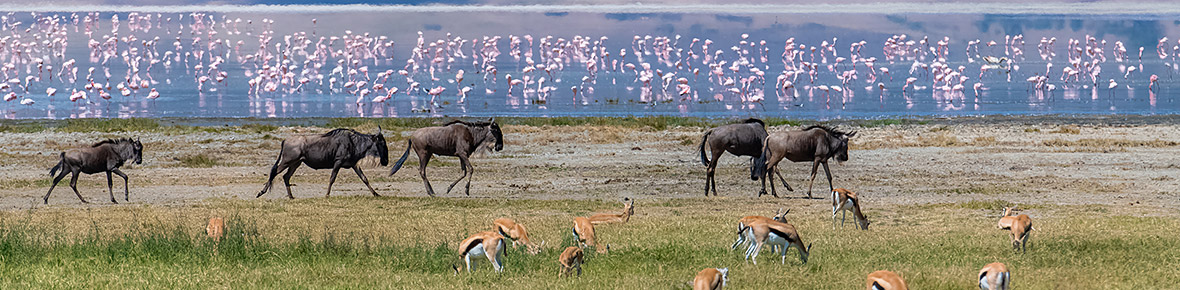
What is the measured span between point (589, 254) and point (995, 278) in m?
4.06

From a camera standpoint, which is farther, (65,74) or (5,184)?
(65,74)

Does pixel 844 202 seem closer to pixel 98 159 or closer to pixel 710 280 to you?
pixel 710 280

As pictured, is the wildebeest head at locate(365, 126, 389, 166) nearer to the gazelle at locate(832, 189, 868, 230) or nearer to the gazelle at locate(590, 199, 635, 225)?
the gazelle at locate(590, 199, 635, 225)

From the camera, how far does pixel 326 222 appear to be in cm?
1558

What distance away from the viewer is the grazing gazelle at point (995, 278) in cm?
816

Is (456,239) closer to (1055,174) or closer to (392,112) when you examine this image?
(1055,174)

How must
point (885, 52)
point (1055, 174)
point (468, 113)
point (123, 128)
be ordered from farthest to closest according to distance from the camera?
1. point (885, 52)
2. point (468, 113)
3. point (123, 128)
4. point (1055, 174)

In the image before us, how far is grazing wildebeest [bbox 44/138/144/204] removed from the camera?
19.8m

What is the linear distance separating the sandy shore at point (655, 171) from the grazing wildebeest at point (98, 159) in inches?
17.8

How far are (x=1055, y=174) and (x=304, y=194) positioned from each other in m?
14.2

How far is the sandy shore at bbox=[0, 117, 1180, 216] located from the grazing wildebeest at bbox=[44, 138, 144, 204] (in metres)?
0.45

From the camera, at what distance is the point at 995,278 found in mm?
8195

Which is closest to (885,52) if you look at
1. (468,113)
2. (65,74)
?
(468,113)

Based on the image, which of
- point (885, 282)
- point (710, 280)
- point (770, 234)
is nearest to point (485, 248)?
point (770, 234)
